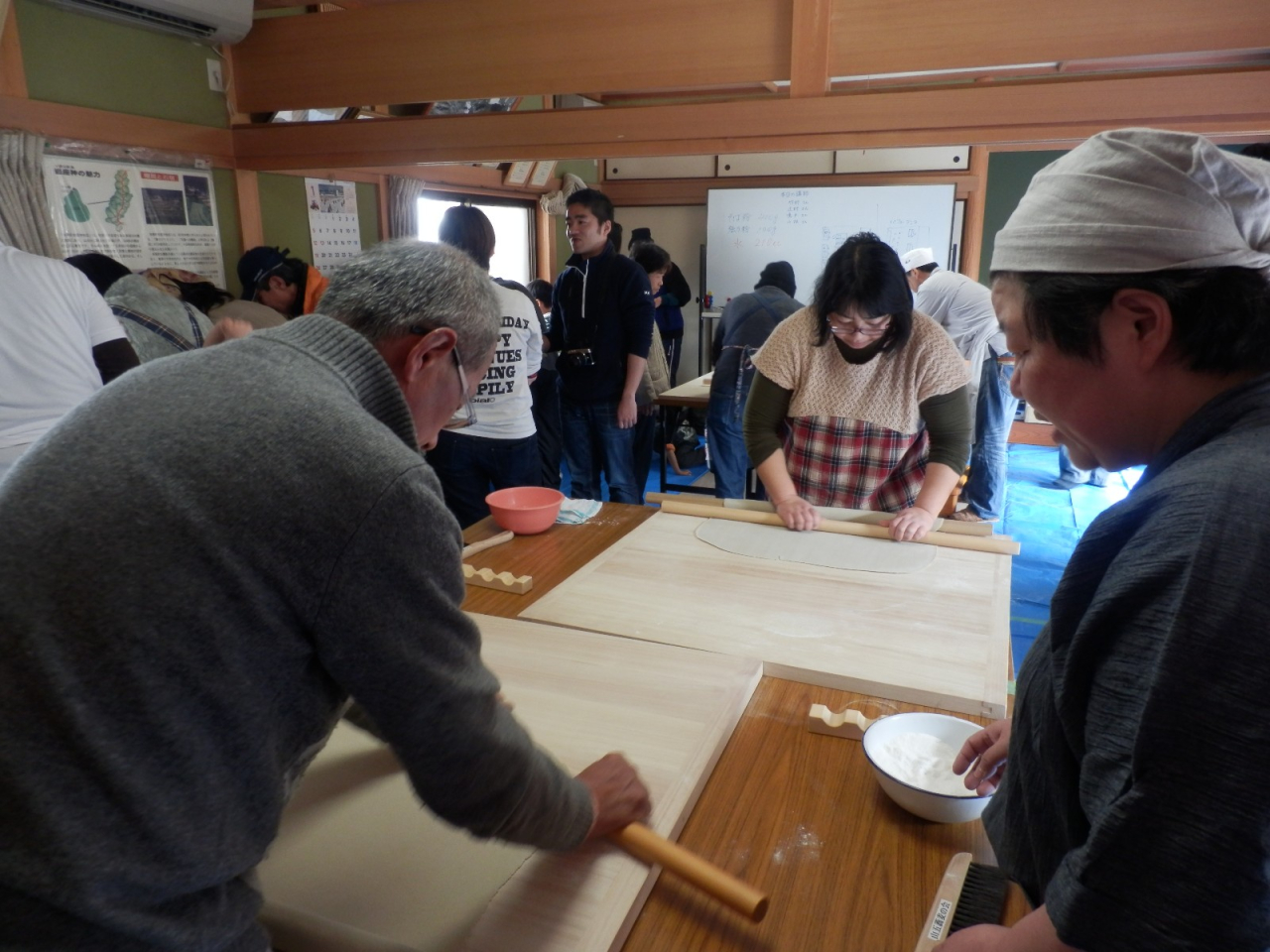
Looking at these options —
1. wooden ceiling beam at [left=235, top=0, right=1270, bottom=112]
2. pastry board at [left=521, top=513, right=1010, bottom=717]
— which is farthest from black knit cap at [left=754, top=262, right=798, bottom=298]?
pastry board at [left=521, top=513, right=1010, bottom=717]

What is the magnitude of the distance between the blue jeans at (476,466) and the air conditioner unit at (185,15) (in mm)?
1645

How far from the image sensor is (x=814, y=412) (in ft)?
6.17

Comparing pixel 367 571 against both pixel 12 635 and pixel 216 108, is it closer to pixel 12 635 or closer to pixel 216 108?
pixel 12 635

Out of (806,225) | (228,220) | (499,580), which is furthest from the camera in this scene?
(806,225)

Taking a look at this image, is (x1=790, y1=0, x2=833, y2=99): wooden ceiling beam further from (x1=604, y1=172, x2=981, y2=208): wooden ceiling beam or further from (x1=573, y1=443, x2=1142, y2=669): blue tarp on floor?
(x1=604, y1=172, x2=981, y2=208): wooden ceiling beam

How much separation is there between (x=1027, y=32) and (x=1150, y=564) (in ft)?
6.84

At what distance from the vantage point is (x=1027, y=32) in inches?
80.5

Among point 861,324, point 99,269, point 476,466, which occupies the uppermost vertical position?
point 99,269

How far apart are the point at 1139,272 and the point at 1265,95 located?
197cm

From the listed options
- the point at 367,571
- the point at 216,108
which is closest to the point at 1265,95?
the point at 367,571

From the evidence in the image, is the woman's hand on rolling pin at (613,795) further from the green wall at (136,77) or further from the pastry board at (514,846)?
the green wall at (136,77)

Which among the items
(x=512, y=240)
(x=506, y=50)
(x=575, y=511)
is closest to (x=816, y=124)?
(x=506, y=50)

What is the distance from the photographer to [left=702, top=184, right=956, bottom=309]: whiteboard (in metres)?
5.60

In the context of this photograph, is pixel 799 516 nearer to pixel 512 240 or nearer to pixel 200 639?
pixel 200 639
